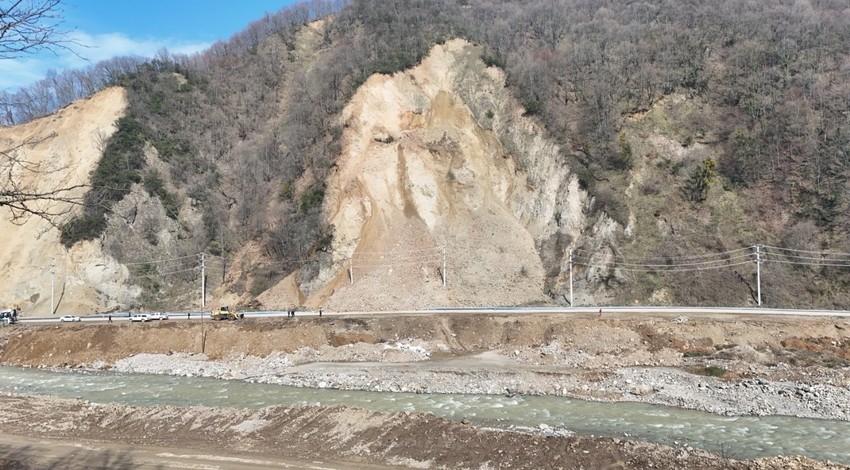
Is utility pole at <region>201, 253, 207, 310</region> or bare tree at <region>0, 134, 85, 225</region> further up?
bare tree at <region>0, 134, 85, 225</region>

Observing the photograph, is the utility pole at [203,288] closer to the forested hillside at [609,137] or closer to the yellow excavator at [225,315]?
the forested hillside at [609,137]

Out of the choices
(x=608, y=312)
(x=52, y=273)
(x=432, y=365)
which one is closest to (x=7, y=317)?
(x=52, y=273)

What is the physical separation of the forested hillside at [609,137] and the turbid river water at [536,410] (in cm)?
2330

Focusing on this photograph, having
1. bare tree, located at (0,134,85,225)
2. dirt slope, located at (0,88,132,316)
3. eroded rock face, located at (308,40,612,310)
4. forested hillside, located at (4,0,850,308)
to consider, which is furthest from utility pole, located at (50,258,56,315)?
bare tree, located at (0,134,85,225)

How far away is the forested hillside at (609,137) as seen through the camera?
4834 centimetres

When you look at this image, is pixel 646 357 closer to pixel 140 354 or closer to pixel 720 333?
pixel 720 333

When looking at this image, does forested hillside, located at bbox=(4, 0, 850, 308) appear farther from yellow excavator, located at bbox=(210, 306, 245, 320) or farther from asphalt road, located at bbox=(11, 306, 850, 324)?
yellow excavator, located at bbox=(210, 306, 245, 320)

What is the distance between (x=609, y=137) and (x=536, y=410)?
44022 millimetres

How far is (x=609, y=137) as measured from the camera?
58.2m

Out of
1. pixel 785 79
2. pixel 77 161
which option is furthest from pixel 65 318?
pixel 785 79

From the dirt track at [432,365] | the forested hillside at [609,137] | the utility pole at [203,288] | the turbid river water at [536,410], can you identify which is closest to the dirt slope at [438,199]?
the forested hillside at [609,137]

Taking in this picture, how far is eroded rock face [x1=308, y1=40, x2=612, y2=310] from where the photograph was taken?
4853cm

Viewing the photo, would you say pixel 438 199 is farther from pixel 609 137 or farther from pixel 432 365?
pixel 432 365

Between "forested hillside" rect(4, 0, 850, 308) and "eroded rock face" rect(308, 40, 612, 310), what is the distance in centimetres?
162
